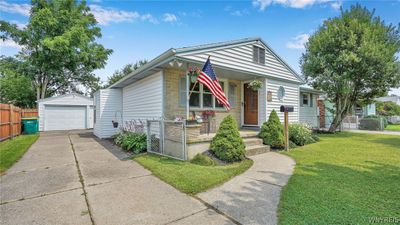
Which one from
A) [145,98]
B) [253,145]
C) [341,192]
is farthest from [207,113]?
[341,192]

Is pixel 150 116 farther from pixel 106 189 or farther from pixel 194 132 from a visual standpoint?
pixel 106 189

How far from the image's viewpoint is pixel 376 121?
51.3 ft

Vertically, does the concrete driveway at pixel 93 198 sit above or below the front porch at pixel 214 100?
below

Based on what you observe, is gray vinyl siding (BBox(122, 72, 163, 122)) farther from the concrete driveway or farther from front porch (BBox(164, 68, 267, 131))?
the concrete driveway

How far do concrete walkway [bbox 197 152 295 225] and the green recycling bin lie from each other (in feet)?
51.2

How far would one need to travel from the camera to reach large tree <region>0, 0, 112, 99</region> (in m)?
18.6

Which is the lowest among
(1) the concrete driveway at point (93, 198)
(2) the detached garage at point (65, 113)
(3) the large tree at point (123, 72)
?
(1) the concrete driveway at point (93, 198)

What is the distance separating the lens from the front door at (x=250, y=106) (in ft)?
31.9

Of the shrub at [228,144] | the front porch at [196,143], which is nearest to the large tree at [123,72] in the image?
the front porch at [196,143]

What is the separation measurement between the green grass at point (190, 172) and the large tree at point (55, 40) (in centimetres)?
1854

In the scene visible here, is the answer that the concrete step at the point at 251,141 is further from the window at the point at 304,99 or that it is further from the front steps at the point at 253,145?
the window at the point at 304,99

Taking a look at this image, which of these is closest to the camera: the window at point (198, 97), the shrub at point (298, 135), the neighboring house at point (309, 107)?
the window at point (198, 97)

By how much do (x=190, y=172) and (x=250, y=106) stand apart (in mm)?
6038

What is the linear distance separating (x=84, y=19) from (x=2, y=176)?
22199mm
